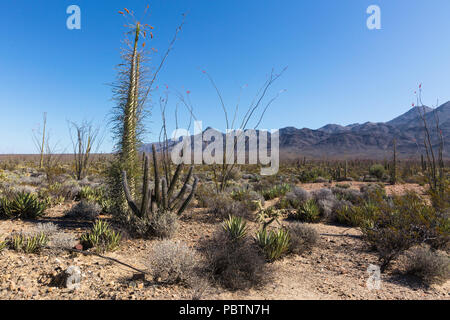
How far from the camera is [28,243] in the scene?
414 centimetres

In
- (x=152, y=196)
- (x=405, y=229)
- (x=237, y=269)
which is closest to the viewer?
(x=237, y=269)

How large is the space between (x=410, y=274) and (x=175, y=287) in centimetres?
380

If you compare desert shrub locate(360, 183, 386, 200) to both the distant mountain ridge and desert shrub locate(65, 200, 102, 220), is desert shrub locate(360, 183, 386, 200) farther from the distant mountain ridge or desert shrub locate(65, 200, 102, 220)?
the distant mountain ridge

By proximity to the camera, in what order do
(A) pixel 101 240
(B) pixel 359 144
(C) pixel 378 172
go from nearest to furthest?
(A) pixel 101 240 → (C) pixel 378 172 → (B) pixel 359 144

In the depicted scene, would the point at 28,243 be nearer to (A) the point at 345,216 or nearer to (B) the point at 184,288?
(B) the point at 184,288

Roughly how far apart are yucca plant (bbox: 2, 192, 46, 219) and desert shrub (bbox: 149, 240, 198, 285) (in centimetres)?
450

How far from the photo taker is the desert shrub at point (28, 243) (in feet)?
13.6

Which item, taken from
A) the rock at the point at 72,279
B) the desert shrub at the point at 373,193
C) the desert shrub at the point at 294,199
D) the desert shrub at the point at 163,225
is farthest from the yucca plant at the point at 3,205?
the desert shrub at the point at 373,193

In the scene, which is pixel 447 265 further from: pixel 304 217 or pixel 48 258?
pixel 48 258

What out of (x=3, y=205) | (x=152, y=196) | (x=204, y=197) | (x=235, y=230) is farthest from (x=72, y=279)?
(x=204, y=197)

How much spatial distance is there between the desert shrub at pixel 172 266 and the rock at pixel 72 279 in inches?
36.0

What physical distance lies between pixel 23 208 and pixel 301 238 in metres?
6.68

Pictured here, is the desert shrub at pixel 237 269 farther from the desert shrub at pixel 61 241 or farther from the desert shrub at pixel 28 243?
the desert shrub at pixel 28 243

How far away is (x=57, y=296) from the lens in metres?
3.03
